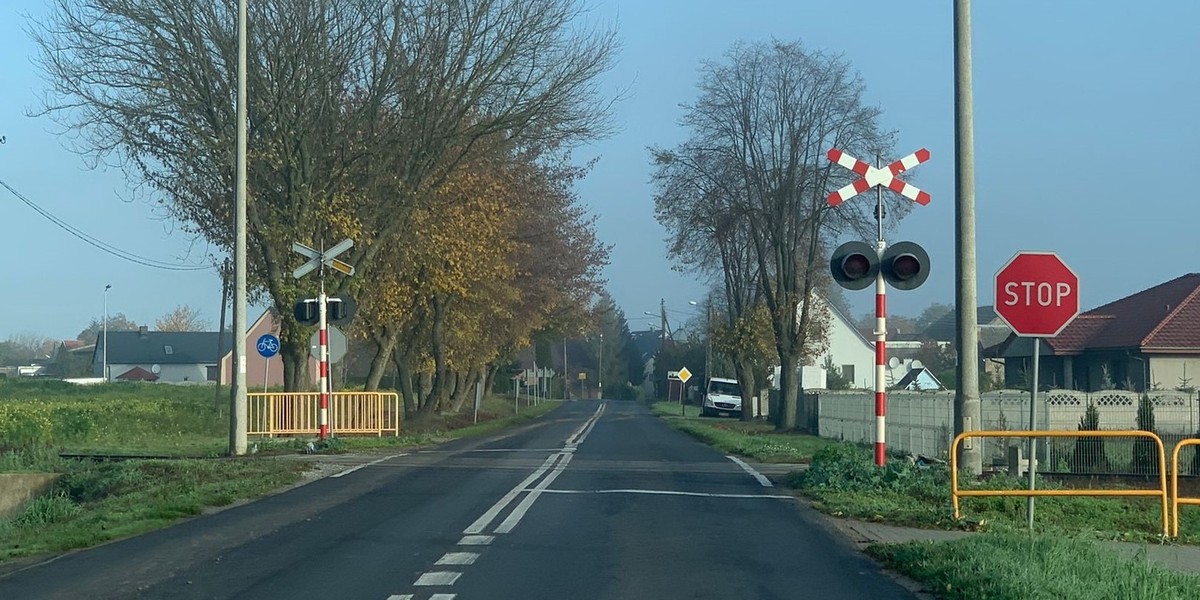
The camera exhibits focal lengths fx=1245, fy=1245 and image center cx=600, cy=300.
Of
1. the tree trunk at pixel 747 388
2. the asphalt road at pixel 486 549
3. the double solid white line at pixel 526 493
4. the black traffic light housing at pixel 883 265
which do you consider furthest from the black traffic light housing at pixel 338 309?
the tree trunk at pixel 747 388

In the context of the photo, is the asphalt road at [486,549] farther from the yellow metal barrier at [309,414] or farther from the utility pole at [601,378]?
the utility pole at [601,378]

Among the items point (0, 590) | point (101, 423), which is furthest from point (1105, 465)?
point (101, 423)

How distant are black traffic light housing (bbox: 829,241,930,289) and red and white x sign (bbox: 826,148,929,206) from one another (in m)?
1.07

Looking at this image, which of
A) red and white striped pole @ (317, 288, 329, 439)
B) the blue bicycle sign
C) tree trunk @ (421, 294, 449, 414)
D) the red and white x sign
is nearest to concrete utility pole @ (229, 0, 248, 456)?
red and white striped pole @ (317, 288, 329, 439)

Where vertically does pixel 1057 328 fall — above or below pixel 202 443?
above

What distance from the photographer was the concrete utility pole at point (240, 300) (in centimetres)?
2181

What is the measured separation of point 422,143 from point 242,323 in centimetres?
1159

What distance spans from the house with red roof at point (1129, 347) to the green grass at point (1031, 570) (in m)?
27.5

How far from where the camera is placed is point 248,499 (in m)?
15.3

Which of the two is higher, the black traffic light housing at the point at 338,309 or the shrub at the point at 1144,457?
the black traffic light housing at the point at 338,309

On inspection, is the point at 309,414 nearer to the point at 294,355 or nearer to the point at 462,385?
the point at 294,355

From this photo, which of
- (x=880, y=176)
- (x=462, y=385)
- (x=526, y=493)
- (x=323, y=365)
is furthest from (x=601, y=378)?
(x=526, y=493)

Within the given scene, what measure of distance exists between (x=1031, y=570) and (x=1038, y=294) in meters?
4.13

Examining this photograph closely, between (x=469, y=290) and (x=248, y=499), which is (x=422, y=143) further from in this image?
(x=248, y=499)
